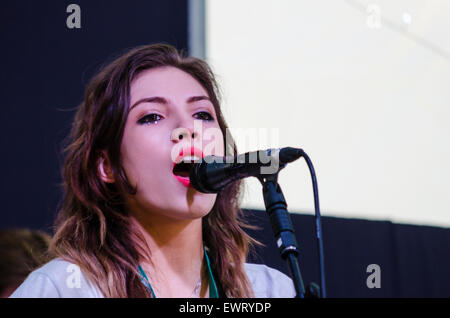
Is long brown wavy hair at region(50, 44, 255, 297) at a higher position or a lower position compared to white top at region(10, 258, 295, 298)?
higher

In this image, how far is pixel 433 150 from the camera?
212 cm

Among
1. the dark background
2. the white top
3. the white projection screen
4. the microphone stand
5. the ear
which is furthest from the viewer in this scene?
the white projection screen

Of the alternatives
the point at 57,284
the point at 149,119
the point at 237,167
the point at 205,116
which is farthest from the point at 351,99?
the point at 57,284

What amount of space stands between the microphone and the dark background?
1003mm

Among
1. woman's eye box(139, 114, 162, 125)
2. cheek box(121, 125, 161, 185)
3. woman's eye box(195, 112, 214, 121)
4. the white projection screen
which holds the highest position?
the white projection screen

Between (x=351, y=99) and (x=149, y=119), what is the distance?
1.14m

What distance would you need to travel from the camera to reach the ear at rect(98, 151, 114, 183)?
134 centimetres

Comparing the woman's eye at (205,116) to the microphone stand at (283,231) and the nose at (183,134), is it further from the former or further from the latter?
the microphone stand at (283,231)

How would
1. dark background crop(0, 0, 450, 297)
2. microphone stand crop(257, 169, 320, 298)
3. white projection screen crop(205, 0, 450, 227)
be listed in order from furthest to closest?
white projection screen crop(205, 0, 450, 227), dark background crop(0, 0, 450, 297), microphone stand crop(257, 169, 320, 298)

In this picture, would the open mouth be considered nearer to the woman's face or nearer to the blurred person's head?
the woman's face

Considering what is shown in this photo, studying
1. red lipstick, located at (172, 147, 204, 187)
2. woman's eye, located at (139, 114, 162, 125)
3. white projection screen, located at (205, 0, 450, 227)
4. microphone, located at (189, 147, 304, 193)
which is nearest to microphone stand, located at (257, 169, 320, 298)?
microphone, located at (189, 147, 304, 193)

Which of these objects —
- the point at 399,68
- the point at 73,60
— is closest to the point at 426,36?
the point at 399,68

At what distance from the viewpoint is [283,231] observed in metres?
0.85

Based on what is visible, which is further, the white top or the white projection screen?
the white projection screen
